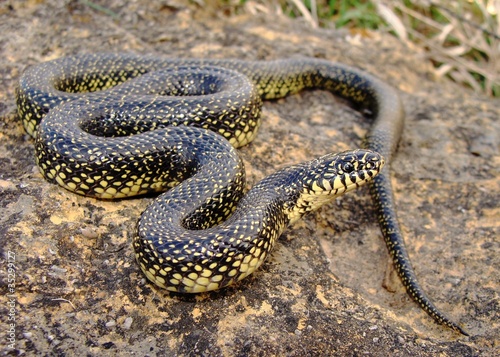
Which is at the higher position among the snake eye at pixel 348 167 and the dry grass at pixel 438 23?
the snake eye at pixel 348 167

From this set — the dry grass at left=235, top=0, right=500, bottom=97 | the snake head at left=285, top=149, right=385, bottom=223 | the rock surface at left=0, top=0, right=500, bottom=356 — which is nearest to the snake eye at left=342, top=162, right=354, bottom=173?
the snake head at left=285, top=149, right=385, bottom=223

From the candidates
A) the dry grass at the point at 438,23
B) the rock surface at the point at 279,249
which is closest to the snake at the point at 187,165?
the rock surface at the point at 279,249

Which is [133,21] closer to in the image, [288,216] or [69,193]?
[69,193]

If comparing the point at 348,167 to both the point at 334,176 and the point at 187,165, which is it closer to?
the point at 334,176

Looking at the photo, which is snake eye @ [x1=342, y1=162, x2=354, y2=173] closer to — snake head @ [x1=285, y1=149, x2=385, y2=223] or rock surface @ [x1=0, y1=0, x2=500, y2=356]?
snake head @ [x1=285, y1=149, x2=385, y2=223]

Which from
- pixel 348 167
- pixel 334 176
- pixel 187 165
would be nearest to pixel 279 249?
pixel 334 176

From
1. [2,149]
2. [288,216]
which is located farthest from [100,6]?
[288,216]

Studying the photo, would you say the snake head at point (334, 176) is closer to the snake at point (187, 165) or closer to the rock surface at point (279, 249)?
the snake at point (187, 165)
